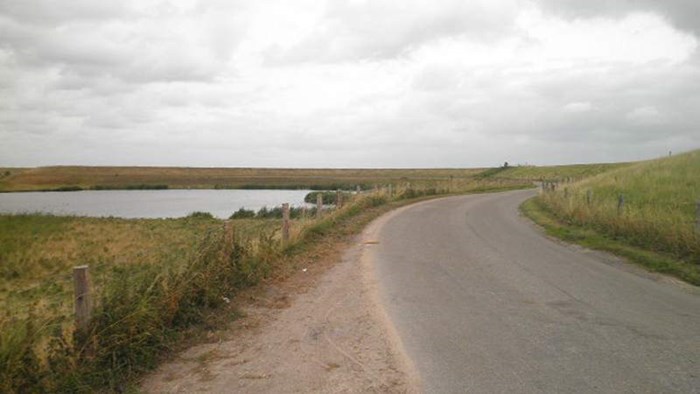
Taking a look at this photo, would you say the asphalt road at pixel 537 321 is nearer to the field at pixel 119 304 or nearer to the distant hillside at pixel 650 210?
the distant hillside at pixel 650 210

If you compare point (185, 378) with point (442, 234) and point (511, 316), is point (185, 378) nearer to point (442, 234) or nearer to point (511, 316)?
point (511, 316)

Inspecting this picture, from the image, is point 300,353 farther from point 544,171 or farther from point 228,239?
point 544,171

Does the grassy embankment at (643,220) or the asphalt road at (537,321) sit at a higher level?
the grassy embankment at (643,220)

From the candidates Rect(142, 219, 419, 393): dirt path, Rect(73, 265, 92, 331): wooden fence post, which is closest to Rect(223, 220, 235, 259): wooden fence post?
Rect(142, 219, 419, 393): dirt path

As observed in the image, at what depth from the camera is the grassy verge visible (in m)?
10.4

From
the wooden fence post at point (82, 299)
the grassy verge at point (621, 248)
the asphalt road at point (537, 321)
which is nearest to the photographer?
the asphalt road at point (537, 321)

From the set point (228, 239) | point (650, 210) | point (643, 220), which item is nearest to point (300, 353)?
point (228, 239)

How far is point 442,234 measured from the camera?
1662 centimetres

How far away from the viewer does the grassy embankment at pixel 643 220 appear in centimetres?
1138

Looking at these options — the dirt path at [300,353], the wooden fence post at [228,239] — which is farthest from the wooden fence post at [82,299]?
the wooden fence post at [228,239]

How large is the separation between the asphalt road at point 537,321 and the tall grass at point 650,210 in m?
1.39

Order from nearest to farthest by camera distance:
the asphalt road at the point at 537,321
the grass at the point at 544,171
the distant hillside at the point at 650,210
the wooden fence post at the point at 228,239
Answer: the asphalt road at the point at 537,321 → the wooden fence post at the point at 228,239 → the distant hillside at the point at 650,210 → the grass at the point at 544,171

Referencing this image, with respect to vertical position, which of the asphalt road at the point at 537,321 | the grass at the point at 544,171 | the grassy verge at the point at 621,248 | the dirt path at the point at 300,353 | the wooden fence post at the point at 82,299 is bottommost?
the dirt path at the point at 300,353

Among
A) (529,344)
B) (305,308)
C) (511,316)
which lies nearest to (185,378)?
(305,308)
